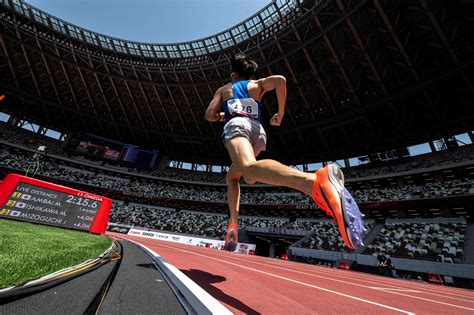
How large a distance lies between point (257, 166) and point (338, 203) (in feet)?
2.20

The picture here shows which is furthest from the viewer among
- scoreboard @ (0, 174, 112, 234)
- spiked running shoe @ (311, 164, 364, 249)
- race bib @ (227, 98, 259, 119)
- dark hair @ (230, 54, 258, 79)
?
scoreboard @ (0, 174, 112, 234)

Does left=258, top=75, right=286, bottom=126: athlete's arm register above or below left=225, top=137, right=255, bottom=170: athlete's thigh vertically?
above

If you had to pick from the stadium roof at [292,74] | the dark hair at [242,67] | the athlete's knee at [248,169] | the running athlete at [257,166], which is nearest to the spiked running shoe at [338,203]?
the running athlete at [257,166]

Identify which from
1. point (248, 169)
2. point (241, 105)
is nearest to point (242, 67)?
point (241, 105)

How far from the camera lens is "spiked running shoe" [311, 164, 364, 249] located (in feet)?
5.35

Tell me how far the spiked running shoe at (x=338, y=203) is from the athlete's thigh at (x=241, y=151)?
60 centimetres

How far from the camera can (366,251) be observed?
17.5 m

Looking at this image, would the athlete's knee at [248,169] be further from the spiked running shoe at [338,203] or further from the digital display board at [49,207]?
the digital display board at [49,207]

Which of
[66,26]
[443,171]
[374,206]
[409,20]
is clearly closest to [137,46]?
[66,26]

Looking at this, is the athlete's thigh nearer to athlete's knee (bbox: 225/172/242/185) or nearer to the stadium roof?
athlete's knee (bbox: 225/172/242/185)

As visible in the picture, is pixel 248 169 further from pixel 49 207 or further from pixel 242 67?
pixel 49 207

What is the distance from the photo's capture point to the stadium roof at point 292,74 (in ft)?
62.0

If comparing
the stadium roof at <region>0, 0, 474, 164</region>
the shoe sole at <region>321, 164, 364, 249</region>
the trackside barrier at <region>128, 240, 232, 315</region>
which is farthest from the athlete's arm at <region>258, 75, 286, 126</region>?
the stadium roof at <region>0, 0, 474, 164</region>

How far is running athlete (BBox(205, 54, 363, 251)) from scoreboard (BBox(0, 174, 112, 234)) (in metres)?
8.32
